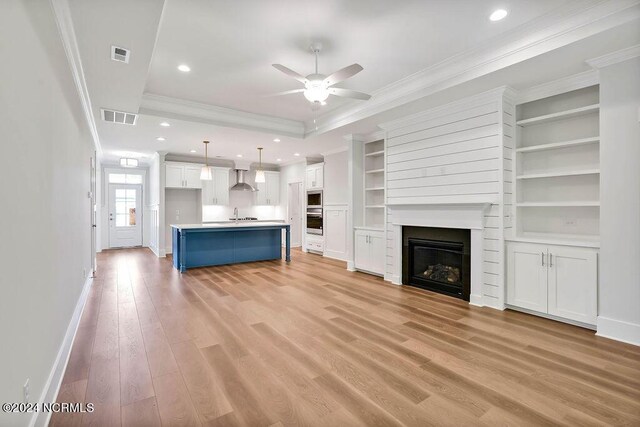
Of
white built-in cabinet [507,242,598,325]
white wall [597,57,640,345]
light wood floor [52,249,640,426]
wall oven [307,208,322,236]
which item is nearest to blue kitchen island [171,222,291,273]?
wall oven [307,208,322,236]

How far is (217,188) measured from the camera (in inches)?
354

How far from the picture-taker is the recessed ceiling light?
274 cm

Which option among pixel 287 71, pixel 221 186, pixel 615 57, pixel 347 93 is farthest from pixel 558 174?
pixel 221 186

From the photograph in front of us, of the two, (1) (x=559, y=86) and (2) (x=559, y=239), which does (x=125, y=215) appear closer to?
(2) (x=559, y=239)

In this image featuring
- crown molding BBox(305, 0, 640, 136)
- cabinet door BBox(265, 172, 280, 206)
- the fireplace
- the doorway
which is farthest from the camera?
cabinet door BBox(265, 172, 280, 206)

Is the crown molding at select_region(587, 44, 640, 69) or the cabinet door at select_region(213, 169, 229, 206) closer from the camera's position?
the crown molding at select_region(587, 44, 640, 69)

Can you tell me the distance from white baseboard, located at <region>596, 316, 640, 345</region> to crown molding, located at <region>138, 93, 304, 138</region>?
5.48m

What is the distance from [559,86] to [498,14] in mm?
1406

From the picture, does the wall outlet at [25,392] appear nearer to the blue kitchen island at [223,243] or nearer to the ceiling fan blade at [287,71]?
the ceiling fan blade at [287,71]

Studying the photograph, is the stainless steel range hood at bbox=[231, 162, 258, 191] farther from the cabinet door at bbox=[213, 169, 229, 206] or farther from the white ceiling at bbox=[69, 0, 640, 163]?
the white ceiling at bbox=[69, 0, 640, 163]

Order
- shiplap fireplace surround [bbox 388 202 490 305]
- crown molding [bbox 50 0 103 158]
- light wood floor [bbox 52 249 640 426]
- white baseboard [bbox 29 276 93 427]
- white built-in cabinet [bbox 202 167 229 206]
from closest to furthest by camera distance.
Result: white baseboard [bbox 29 276 93 427]
light wood floor [bbox 52 249 640 426]
crown molding [bbox 50 0 103 158]
shiplap fireplace surround [bbox 388 202 490 305]
white built-in cabinet [bbox 202 167 229 206]

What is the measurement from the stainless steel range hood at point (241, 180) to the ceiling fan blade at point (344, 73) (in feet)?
→ 21.0

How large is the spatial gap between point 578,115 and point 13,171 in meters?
5.08

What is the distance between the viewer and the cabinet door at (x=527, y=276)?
3527 millimetres
